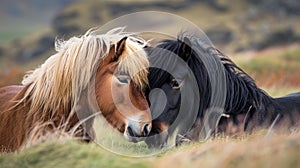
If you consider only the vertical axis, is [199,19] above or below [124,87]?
below

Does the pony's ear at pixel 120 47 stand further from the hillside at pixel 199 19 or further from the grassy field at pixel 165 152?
the hillside at pixel 199 19

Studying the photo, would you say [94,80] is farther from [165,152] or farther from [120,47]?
[165,152]

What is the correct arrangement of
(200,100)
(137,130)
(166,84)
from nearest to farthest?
(137,130)
(166,84)
(200,100)

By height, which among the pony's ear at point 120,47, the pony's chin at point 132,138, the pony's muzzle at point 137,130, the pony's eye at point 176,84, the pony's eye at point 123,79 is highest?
the pony's ear at point 120,47

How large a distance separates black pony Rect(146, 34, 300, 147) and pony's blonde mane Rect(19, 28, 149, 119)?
0.27 metres

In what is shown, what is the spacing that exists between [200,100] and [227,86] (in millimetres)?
328

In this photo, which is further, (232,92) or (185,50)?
(232,92)

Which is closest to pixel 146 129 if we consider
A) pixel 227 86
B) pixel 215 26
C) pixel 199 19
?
pixel 227 86

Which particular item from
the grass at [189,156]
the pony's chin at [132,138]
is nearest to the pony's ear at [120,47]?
the pony's chin at [132,138]

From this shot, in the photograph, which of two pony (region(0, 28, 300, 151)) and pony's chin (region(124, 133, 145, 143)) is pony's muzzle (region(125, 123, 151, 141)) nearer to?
pony's chin (region(124, 133, 145, 143))

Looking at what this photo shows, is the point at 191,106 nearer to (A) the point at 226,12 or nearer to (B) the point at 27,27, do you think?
(A) the point at 226,12

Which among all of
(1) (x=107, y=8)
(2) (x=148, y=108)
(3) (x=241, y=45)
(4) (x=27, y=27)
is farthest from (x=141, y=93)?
(4) (x=27, y=27)

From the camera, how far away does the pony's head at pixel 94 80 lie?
5578 millimetres

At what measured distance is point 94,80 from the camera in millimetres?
5785
